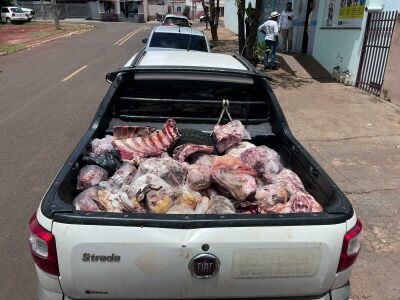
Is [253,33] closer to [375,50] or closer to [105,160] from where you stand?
[375,50]

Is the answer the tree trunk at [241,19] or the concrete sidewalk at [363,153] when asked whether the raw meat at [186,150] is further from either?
the tree trunk at [241,19]

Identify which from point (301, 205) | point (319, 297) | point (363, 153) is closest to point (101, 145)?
point (301, 205)

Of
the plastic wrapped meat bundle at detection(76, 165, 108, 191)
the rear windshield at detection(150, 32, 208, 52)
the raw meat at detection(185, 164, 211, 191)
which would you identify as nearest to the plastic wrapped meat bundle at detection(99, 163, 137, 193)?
the plastic wrapped meat bundle at detection(76, 165, 108, 191)

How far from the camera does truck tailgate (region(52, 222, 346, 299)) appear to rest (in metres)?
2.03

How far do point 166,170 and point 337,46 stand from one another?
437 inches

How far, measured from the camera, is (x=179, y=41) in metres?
10.9

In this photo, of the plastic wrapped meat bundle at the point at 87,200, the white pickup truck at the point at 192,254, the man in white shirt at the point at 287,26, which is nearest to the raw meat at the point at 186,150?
the plastic wrapped meat bundle at the point at 87,200

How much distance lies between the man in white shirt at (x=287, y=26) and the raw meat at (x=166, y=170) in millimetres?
13343

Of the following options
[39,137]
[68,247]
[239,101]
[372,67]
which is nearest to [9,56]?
[39,137]

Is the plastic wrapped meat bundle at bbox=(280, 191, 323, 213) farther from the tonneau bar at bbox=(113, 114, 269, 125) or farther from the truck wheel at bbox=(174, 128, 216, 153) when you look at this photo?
the tonneau bar at bbox=(113, 114, 269, 125)

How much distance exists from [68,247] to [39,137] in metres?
5.36

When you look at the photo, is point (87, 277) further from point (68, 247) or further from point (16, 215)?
point (16, 215)

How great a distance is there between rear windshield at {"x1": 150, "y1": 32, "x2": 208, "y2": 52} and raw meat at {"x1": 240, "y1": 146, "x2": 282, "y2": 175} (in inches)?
314

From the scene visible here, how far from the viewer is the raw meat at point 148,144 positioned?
3.39 m
